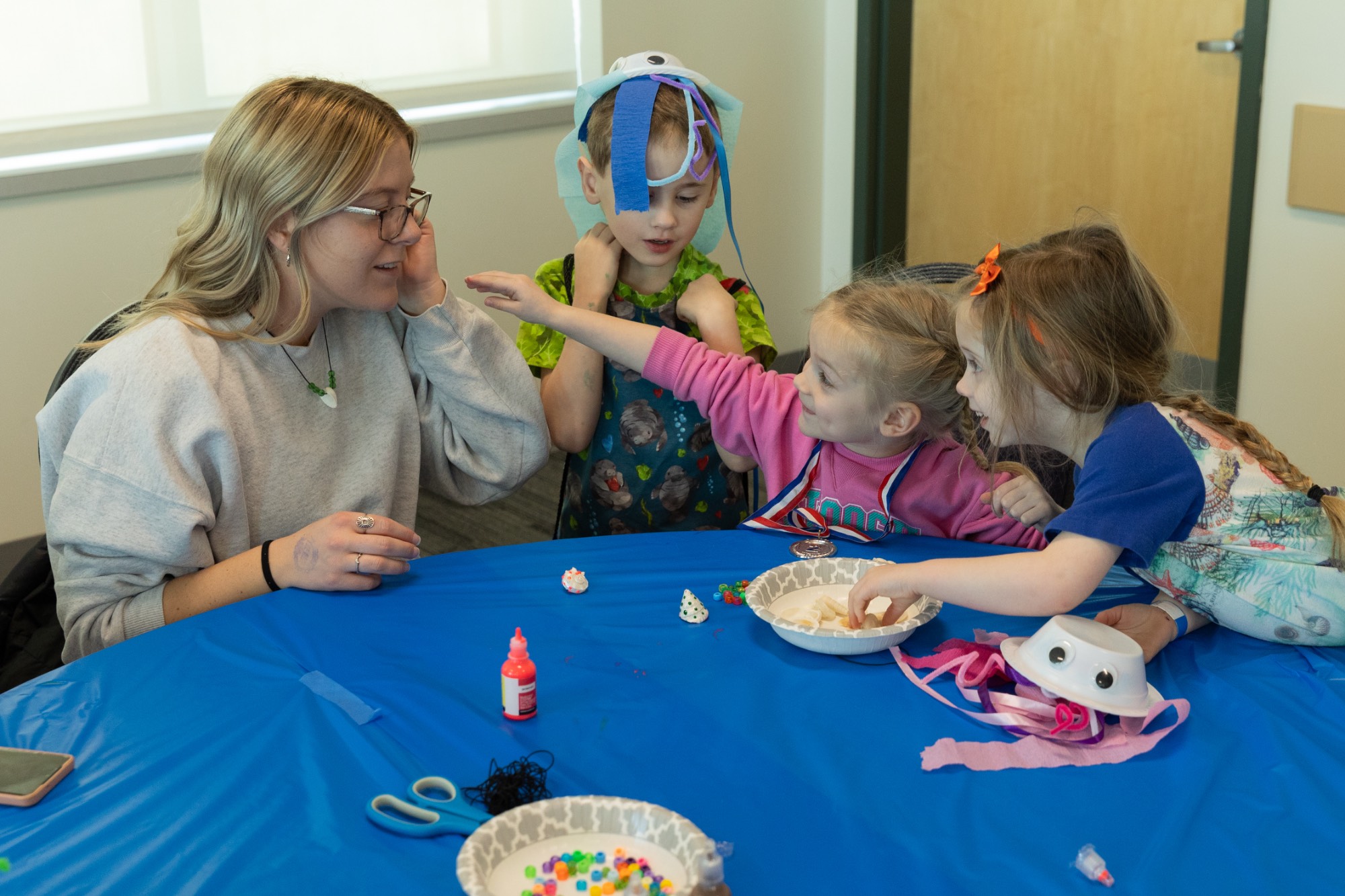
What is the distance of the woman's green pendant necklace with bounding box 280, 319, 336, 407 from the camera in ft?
5.62

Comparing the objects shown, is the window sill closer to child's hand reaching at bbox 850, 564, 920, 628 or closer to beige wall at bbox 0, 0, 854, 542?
beige wall at bbox 0, 0, 854, 542

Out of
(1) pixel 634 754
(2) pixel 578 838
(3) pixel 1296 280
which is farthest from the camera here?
(3) pixel 1296 280

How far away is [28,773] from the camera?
1120 millimetres

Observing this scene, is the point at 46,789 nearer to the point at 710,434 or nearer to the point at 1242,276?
the point at 710,434

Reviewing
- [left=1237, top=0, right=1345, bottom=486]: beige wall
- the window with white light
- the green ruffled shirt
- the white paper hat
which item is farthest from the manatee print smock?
[left=1237, top=0, right=1345, bottom=486]: beige wall

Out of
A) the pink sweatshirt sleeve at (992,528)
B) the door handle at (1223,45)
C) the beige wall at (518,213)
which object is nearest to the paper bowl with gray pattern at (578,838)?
the pink sweatshirt sleeve at (992,528)

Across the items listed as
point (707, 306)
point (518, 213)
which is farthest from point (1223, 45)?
point (707, 306)

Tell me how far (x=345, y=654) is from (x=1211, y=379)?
295 centimetres

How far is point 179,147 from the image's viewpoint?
321 centimetres

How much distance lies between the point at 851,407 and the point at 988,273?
317mm

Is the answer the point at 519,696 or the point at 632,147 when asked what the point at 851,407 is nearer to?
the point at 632,147

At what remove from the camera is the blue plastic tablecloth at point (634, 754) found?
1.01 meters

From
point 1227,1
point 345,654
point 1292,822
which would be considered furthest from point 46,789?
point 1227,1

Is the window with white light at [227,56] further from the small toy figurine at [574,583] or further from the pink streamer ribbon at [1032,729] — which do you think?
the pink streamer ribbon at [1032,729]
